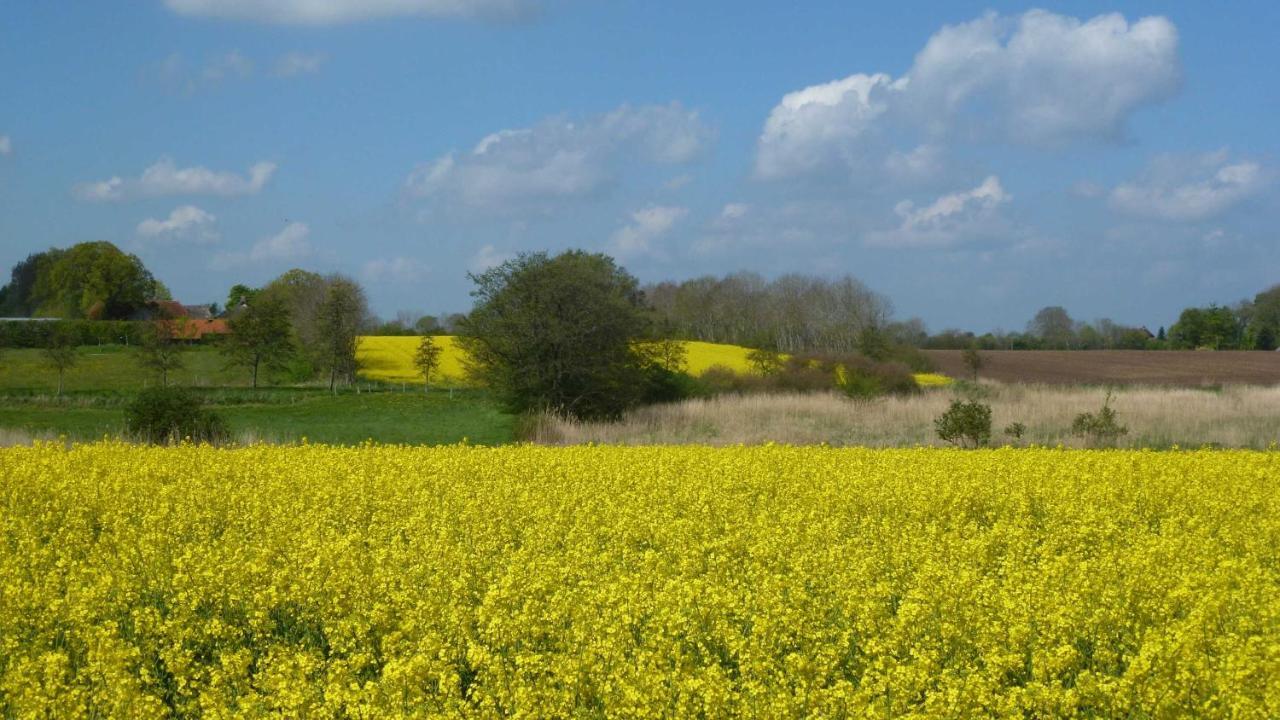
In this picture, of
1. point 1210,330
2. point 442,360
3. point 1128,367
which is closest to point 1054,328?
point 1210,330

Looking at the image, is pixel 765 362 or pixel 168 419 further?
pixel 765 362

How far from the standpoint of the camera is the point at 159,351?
40312mm

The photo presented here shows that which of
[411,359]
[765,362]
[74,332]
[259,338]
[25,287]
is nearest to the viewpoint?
[765,362]

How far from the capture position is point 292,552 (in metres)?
8.45

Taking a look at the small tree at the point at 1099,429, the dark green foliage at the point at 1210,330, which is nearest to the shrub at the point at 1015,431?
the small tree at the point at 1099,429

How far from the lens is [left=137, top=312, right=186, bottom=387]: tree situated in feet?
128

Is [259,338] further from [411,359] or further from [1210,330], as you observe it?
[1210,330]

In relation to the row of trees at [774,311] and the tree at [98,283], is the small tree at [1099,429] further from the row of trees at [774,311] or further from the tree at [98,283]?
the tree at [98,283]

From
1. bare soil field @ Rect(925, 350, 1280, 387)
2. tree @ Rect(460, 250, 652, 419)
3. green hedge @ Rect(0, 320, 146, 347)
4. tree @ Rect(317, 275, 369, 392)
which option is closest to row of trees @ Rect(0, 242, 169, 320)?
green hedge @ Rect(0, 320, 146, 347)

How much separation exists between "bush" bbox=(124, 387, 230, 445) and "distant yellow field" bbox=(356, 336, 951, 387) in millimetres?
19505

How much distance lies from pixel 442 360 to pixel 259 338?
823 centimetres

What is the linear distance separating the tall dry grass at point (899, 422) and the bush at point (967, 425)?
Answer: 0.90m

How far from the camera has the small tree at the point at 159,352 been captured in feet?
128

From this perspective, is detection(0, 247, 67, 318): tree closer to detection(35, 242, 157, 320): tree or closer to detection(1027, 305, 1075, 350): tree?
detection(35, 242, 157, 320): tree
